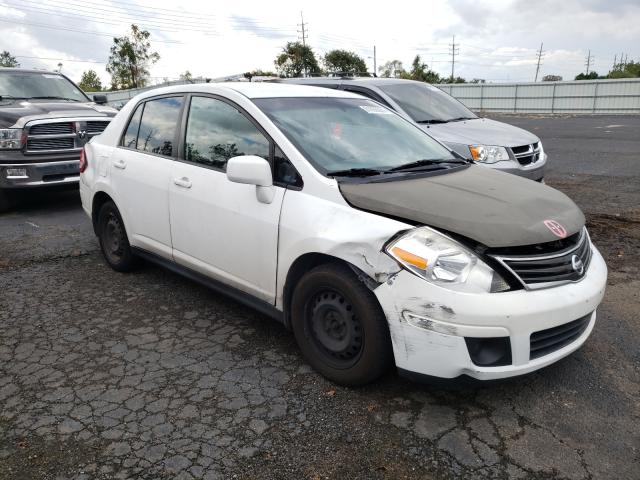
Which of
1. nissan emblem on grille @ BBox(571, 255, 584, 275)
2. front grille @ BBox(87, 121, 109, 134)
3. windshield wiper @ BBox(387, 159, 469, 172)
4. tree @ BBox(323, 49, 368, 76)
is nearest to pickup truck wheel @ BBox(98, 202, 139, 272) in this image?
windshield wiper @ BBox(387, 159, 469, 172)

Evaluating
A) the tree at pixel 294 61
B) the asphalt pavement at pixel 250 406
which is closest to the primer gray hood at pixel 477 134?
the asphalt pavement at pixel 250 406

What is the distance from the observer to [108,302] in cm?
445

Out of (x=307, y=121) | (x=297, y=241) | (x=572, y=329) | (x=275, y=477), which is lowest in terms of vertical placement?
(x=275, y=477)

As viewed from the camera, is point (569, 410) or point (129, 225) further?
point (129, 225)

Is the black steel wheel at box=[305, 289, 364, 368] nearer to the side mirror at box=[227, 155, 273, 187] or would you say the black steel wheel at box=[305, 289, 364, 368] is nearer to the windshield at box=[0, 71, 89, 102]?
the side mirror at box=[227, 155, 273, 187]

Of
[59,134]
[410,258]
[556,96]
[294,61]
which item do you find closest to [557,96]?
[556,96]

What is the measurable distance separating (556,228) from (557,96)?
109 ft

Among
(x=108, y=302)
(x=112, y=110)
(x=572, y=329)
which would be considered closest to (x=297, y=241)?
(x=572, y=329)

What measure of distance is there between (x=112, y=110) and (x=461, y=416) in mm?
7804

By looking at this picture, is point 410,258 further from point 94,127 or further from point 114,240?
point 94,127

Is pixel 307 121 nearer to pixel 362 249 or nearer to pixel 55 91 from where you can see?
pixel 362 249

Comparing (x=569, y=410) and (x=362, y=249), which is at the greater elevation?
(x=362, y=249)

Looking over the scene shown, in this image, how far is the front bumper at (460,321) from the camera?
2.57 meters

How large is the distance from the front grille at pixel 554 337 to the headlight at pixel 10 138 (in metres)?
7.12
